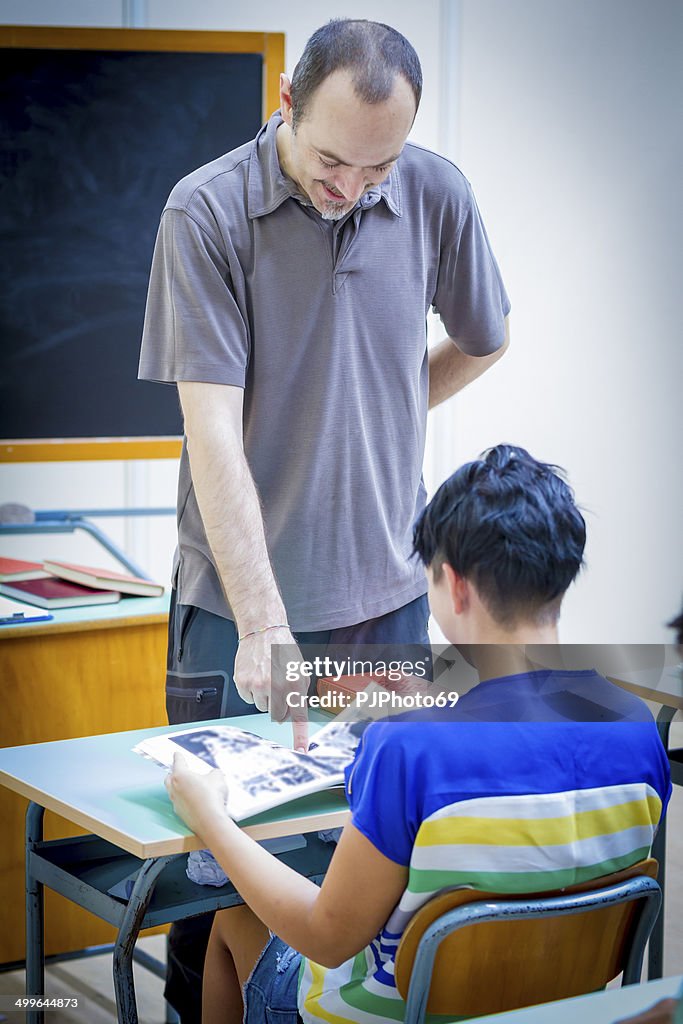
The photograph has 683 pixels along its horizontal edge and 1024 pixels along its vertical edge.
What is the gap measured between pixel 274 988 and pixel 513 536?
47cm

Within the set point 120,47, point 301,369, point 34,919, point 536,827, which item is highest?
point 120,47

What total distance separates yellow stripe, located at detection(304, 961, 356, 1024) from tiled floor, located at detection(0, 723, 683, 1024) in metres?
0.83

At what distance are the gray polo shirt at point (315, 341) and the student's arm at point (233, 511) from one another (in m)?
0.03

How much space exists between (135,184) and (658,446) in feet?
4.84

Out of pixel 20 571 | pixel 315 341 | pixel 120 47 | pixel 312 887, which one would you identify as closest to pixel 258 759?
pixel 312 887

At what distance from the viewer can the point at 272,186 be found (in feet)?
3.96

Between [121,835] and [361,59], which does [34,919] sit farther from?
[361,59]

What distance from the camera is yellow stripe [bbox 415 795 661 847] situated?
826 mm

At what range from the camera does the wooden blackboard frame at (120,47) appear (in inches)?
79.7

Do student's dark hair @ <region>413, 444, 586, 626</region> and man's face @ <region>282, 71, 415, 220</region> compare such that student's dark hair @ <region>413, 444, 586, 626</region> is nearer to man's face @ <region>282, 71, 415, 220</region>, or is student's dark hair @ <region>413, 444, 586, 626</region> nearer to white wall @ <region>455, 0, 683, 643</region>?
white wall @ <region>455, 0, 683, 643</region>

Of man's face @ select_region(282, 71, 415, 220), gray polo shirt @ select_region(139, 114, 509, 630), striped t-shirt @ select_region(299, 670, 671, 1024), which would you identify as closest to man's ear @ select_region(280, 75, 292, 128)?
man's face @ select_region(282, 71, 415, 220)

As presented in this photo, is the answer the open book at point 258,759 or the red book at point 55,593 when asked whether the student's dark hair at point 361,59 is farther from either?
the red book at point 55,593

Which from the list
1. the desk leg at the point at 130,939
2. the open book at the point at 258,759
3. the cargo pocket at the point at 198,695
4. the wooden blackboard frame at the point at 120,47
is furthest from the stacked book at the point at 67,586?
the desk leg at the point at 130,939

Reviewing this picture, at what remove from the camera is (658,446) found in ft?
3.12
